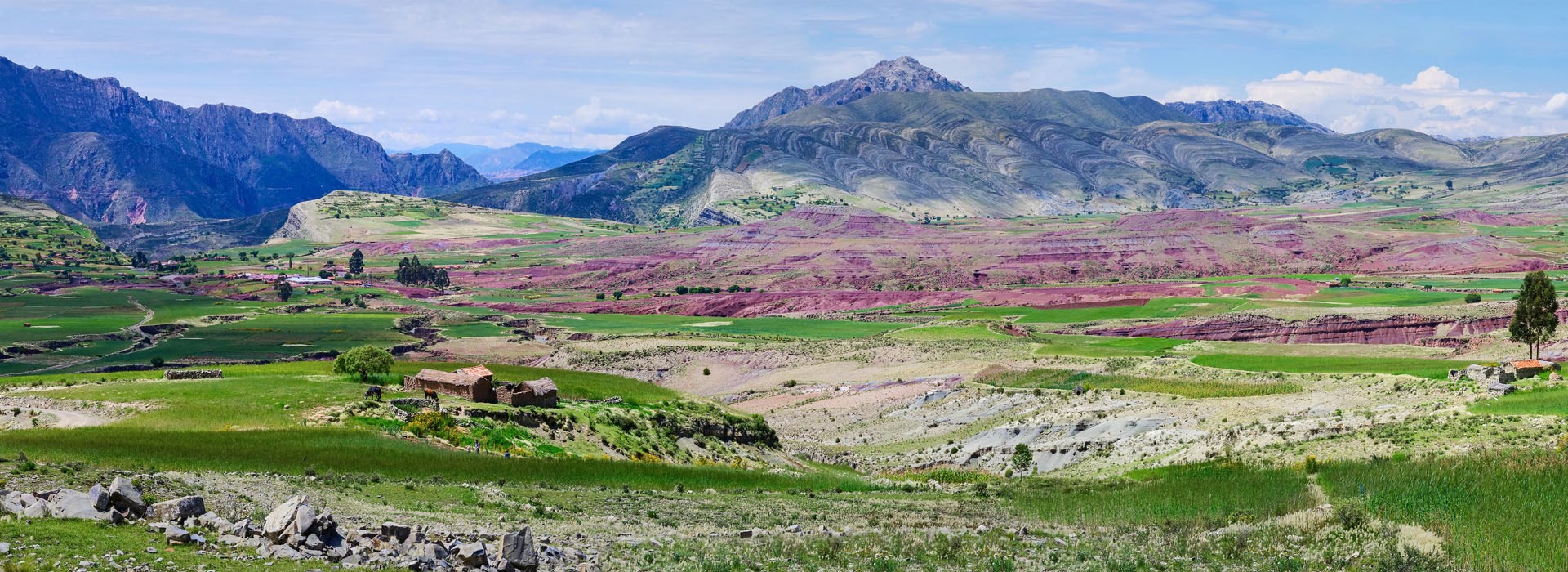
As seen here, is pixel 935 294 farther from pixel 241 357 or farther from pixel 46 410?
pixel 46 410

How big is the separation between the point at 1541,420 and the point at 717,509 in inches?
1256

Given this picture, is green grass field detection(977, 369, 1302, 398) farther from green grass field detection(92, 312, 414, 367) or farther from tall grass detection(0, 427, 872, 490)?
green grass field detection(92, 312, 414, 367)

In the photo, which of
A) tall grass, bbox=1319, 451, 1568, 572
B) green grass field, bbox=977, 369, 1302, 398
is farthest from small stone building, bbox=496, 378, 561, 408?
tall grass, bbox=1319, 451, 1568, 572

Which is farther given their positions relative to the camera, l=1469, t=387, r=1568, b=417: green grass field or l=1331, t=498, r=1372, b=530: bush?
l=1469, t=387, r=1568, b=417: green grass field

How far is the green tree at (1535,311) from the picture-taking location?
71.6 m

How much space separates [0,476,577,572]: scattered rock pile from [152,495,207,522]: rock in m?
0.02

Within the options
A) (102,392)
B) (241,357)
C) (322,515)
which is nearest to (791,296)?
(241,357)

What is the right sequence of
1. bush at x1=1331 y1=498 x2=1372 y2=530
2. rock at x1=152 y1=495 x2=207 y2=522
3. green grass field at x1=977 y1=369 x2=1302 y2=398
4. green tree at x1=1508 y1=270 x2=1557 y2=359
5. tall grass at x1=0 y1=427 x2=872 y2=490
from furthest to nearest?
green tree at x1=1508 y1=270 x2=1557 y2=359
green grass field at x1=977 y1=369 x2=1302 y2=398
tall grass at x1=0 y1=427 x2=872 y2=490
bush at x1=1331 y1=498 x2=1372 y2=530
rock at x1=152 y1=495 x2=207 y2=522

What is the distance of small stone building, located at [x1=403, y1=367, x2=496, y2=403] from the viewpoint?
196 feet

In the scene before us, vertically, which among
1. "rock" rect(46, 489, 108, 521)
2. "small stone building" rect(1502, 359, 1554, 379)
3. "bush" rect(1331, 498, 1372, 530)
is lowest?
"small stone building" rect(1502, 359, 1554, 379)

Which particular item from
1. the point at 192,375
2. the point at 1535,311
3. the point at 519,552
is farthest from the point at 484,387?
the point at 1535,311

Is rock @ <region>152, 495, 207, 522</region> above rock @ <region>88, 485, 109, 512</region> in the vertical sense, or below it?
below

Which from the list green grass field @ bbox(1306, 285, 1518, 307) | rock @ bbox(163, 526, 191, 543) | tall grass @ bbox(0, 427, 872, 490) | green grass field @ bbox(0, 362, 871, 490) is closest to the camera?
rock @ bbox(163, 526, 191, 543)

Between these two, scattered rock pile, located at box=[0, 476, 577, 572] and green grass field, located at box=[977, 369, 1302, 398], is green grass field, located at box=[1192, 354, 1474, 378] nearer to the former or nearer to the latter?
green grass field, located at box=[977, 369, 1302, 398]
